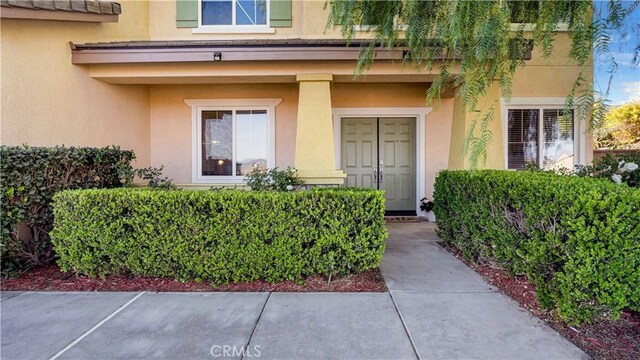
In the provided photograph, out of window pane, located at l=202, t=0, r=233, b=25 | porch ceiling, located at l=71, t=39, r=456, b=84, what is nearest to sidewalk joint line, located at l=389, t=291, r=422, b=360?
porch ceiling, located at l=71, t=39, r=456, b=84

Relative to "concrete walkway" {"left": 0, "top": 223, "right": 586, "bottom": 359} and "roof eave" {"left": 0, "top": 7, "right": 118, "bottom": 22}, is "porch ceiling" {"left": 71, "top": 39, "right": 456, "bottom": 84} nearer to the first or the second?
"roof eave" {"left": 0, "top": 7, "right": 118, "bottom": 22}

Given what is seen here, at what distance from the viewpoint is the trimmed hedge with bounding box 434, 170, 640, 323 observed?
115 inches

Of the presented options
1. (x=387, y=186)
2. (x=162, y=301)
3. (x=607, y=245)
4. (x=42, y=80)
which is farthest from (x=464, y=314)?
(x=42, y=80)

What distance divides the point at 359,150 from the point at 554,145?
4527 mm

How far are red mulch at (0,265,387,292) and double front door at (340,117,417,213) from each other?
4618mm

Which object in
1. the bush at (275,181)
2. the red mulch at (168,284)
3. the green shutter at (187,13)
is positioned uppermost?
the green shutter at (187,13)

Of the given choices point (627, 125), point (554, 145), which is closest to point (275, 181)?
point (554, 145)

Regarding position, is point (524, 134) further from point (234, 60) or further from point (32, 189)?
point (32, 189)

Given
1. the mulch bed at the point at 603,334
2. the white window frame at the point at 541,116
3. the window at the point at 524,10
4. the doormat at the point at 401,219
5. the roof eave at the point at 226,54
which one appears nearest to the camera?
the mulch bed at the point at 603,334

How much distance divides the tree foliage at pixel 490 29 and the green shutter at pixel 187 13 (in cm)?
561

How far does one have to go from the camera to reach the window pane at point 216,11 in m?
8.37

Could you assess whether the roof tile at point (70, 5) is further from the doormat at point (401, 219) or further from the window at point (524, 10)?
the doormat at point (401, 219)

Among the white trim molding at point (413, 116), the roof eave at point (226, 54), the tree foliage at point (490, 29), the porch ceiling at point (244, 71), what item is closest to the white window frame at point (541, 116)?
the white trim molding at point (413, 116)

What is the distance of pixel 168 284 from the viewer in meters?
4.39
